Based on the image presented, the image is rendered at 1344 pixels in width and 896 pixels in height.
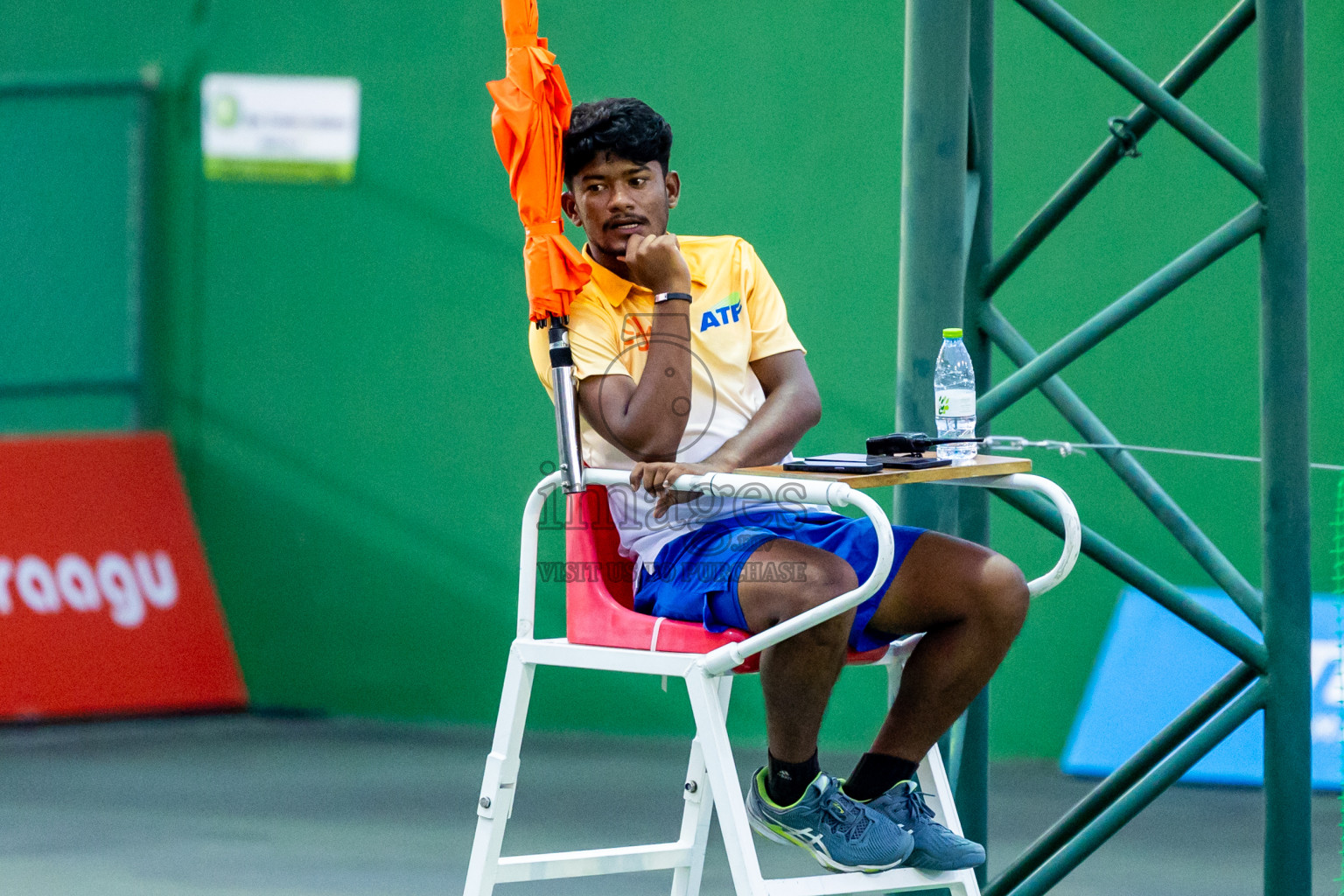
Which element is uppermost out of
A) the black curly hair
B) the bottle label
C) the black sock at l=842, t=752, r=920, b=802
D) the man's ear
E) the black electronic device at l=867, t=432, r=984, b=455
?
the black curly hair

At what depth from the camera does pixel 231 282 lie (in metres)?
5.63

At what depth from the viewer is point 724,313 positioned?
2.73 m

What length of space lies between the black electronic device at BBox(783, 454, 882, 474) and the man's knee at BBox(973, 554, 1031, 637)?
242mm

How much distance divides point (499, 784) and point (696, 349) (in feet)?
2.42

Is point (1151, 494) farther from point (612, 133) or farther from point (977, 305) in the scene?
point (612, 133)

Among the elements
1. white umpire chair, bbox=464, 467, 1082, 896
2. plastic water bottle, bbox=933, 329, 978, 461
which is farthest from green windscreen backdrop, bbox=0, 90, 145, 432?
plastic water bottle, bbox=933, 329, 978, 461

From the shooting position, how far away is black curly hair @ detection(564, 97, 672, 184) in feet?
8.69

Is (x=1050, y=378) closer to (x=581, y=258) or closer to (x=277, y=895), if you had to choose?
(x=581, y=258)

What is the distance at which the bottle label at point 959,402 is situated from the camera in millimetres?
2729

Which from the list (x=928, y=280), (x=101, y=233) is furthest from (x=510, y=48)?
(x=101, y=233)

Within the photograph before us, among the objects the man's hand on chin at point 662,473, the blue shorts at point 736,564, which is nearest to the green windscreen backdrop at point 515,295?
the blue shorts at point 736,564

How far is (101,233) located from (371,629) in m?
1.62

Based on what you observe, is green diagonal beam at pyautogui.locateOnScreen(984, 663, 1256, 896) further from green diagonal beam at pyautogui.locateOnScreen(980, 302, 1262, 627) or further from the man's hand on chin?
the man's hand on chin

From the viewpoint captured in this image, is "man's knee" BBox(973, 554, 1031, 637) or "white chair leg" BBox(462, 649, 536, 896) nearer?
"man's knee" BBox(973, 554, 1031, 637)
